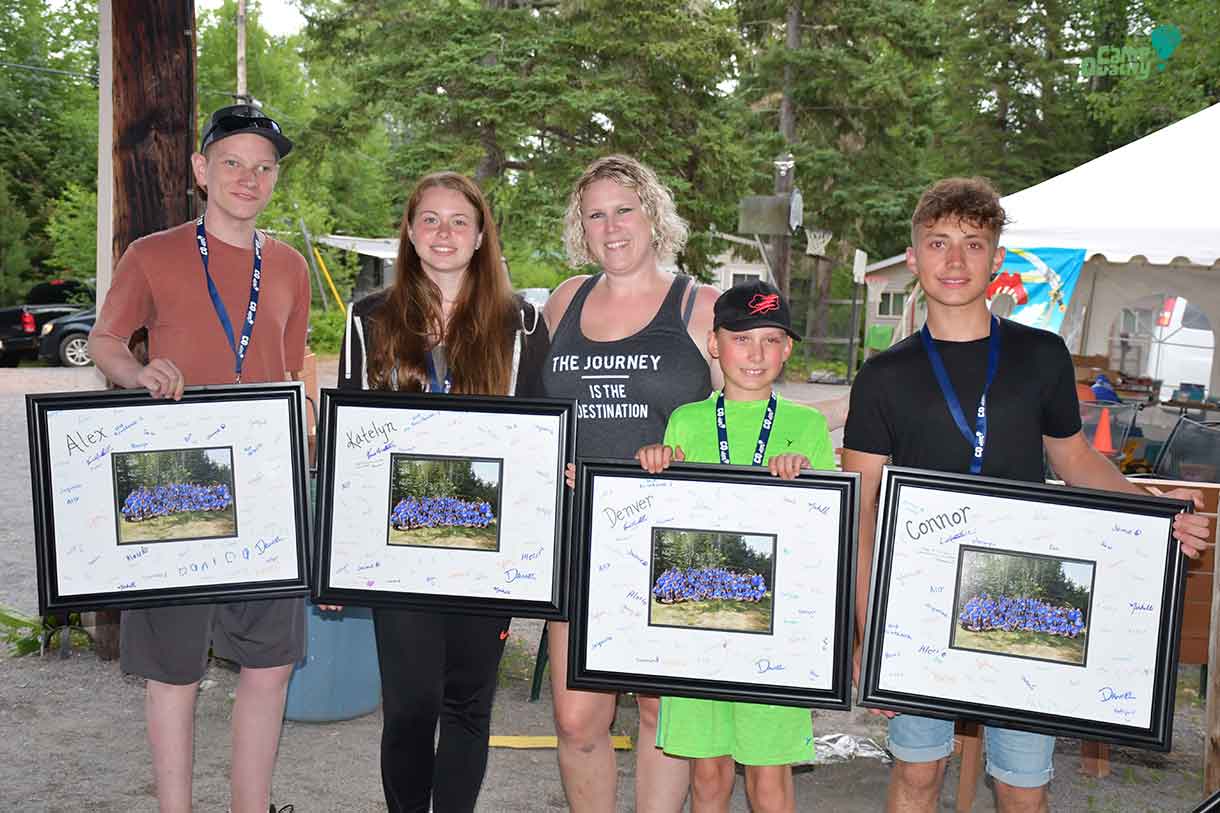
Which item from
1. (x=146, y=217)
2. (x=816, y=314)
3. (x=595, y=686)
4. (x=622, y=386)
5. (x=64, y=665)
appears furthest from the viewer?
(x=816, y=314)

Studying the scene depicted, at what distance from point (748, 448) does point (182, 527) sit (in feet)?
5.54

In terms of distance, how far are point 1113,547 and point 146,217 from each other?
4.54 m

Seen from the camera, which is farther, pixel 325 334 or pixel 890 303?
pixel 890 303

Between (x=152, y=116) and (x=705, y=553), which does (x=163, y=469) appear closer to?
(x=705, y=553)

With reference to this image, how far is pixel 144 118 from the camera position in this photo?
517 cm

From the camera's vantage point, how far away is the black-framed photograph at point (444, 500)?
3141 mm

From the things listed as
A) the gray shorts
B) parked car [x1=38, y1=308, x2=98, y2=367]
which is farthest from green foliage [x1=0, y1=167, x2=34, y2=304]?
the gray shorts

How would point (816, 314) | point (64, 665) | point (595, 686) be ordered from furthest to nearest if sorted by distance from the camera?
1. point (816, 314)
2. point (64, 665)
3. point (595, 686)

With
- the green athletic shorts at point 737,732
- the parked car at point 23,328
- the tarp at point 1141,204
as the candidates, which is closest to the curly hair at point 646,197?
the green athletic shorts at point 737,732

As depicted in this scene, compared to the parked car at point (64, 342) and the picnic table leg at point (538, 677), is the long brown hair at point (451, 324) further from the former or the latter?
the parked car at point (64, 342)

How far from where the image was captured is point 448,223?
3.31 m

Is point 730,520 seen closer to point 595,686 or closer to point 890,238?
point 595,686

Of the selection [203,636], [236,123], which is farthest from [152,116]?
[203,636]

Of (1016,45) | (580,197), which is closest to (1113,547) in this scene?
(580,197)
